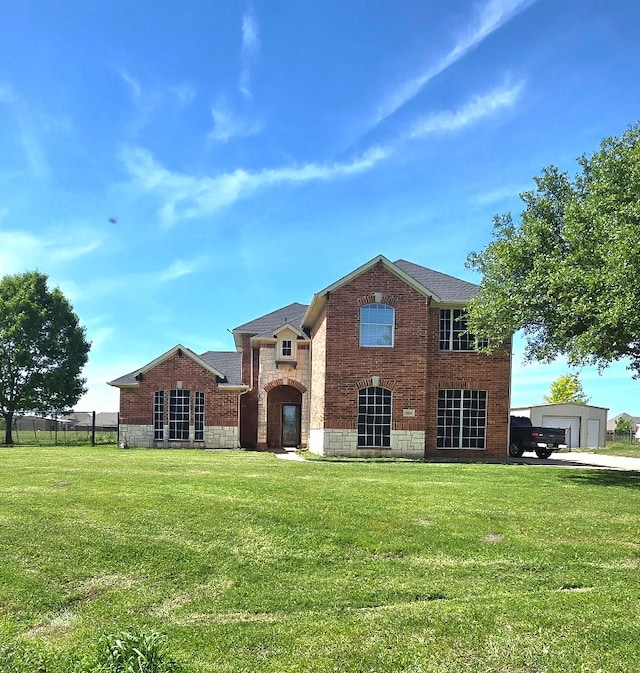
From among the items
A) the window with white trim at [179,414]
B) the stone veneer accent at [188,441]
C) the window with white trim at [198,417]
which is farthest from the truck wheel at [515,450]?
the window with white trim at [179,414]

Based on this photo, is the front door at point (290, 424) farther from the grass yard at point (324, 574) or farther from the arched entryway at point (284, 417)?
the grass yard at point (324, 574)

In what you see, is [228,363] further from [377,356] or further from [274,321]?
[377,356]

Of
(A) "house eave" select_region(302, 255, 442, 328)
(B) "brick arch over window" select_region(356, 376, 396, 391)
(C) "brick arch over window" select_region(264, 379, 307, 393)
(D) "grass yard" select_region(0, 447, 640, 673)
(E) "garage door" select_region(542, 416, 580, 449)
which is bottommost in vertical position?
(E) "garage door" select_region(542, 416, 580, 449)

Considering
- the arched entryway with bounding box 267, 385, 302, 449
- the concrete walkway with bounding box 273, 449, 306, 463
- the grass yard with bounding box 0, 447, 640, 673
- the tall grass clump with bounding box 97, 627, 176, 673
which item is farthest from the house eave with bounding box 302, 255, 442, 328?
the tall grass clump with bounding box 97, 627, 176, 673

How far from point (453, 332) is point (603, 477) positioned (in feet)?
26.4

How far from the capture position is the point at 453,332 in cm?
2303

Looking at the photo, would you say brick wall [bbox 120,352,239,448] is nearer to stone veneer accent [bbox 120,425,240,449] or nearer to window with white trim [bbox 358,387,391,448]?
stone veneer accent [bbox 120,425,240,449]

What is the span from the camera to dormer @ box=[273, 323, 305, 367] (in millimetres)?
26391

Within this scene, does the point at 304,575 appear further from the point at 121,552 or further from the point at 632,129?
the point at 632,129

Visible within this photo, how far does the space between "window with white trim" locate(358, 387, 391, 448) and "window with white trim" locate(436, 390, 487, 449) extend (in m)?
2.15

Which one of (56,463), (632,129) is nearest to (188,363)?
(56,463)

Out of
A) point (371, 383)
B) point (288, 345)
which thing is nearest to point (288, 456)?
point (371, 383)

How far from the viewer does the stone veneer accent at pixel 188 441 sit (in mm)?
25844

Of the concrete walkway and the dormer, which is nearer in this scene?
the concrete walkway
